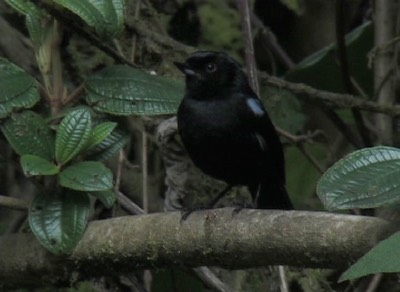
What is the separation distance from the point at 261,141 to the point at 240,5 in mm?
550

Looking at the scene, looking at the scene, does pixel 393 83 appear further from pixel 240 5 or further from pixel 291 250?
pixel 291 250

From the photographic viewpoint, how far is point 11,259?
3.10 meters

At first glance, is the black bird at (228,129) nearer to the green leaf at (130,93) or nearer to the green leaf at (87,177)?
the green leaf at (130,93)

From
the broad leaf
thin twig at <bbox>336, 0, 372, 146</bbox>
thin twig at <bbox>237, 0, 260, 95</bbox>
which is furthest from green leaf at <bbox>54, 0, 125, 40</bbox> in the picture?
thin twig at <bbox>336, 0, 372, 146</bbox>

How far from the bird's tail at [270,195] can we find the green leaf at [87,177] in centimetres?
134

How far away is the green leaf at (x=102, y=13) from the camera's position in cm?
294

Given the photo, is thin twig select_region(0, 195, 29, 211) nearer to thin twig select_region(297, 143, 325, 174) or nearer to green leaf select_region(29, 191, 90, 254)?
green leaf select_region(29, 191, 90, 254)

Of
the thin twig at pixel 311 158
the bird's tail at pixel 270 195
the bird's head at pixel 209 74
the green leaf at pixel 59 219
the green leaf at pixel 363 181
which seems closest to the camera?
the green leaf at pixel 363 181

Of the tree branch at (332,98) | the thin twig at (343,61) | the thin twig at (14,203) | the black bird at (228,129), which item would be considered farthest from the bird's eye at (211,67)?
the thin twig at (14,203)

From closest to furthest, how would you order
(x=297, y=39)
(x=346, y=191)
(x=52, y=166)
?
(x=346, y=191), (x=52, y=166), (x=297, y=39)

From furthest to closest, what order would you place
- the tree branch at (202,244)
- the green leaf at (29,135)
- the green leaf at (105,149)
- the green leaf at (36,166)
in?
the green leaf at (105,149)
the green leaf at (29,135)
the green leaf at (36,166)
the tree branch at (202,244)

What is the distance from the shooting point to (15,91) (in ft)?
10.1

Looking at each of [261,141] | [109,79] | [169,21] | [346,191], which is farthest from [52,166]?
[169,21]

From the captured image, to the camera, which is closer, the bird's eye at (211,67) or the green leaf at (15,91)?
the green leaf at (15,91)
